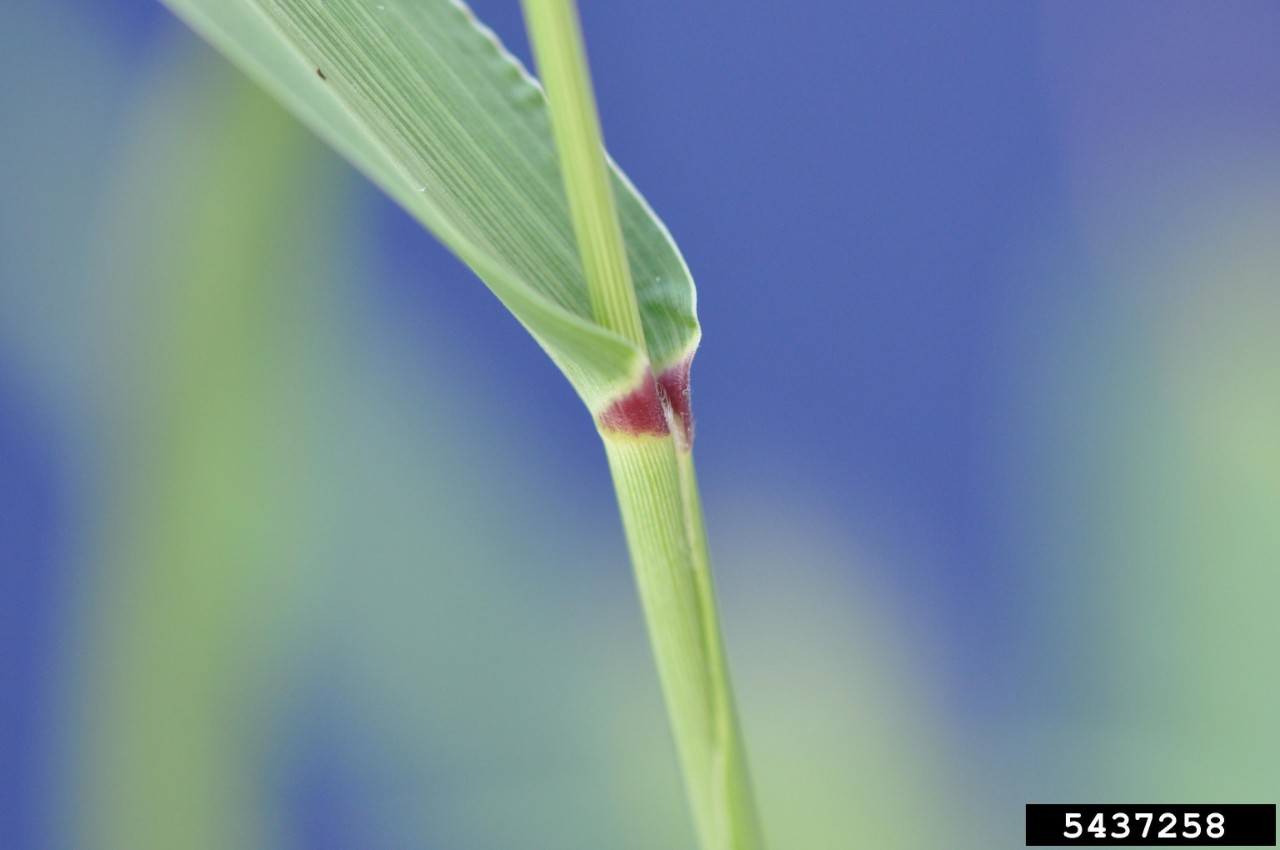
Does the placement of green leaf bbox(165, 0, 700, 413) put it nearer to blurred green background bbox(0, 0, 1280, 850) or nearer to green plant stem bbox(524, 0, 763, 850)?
green plant stem bbox(524, 0, 763, 850)

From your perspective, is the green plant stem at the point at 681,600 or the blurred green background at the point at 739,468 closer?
the green plant stem at the point at 681,600

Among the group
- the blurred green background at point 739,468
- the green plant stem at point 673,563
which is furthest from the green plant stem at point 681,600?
the blurred green background at point 739,468

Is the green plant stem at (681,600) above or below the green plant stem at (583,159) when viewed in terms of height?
below

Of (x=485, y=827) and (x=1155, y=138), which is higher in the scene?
(x=1155, y=138)

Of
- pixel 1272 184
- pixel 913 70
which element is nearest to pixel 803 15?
pixel 913 70

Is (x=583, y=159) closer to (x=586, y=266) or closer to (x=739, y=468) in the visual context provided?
(x=586, y=266)

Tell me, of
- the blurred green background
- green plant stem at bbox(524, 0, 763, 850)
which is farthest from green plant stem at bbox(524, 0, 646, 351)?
the blurred green background

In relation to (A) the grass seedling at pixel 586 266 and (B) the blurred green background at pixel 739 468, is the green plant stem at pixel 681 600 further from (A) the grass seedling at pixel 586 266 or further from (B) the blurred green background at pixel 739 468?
(B) the blurred green background at pixel 739 468

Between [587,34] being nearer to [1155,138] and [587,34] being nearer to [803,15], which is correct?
[803,15]
